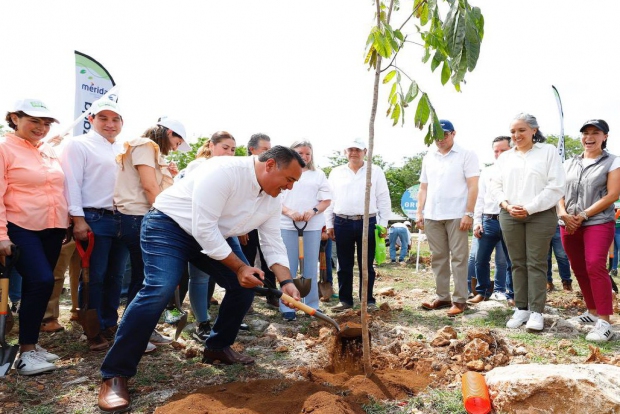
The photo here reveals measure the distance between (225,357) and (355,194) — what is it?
274 centimetres

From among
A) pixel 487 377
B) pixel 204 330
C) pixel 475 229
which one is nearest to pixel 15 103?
pixel 204 330

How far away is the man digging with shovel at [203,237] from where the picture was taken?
3025mm

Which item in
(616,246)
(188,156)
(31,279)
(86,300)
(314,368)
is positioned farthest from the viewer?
(188,156)

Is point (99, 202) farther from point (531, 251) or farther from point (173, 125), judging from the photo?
point (531, 251)

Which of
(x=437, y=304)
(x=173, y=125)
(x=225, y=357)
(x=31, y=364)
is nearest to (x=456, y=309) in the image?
(x=437, y=304)

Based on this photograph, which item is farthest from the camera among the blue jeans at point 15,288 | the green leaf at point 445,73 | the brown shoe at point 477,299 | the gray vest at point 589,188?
the brown shoe at point 477,299

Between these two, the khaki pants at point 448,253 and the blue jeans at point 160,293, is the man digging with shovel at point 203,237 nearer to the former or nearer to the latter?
the blue jeans at point 160,293

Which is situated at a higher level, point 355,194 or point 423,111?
point 423,111

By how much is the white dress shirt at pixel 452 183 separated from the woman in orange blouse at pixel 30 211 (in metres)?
3.92

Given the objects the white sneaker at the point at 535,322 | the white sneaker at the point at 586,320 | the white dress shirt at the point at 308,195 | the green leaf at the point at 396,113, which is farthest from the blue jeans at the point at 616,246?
the green leaf at the point at 396,113

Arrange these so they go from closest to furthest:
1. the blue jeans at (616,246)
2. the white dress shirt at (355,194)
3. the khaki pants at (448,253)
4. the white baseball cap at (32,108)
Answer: the white baseball cap at (32,108) < the khaki pants at (448,253) < the white dress shirt at (355,194) < the blue jeans at (616,246)

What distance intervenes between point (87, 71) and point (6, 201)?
4.48m

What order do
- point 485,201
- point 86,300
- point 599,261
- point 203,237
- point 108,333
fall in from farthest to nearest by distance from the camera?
point 485,201
point 599,261
point 108,333
point 86,300
point 203,237

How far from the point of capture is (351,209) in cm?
587
